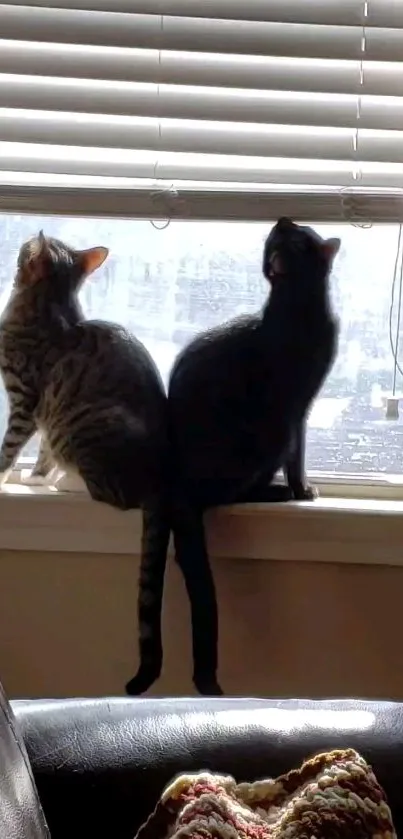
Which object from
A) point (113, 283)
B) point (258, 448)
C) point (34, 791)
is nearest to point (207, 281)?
point (113, 283)

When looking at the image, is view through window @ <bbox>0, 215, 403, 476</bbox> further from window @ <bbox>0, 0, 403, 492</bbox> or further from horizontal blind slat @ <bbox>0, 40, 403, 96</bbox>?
horizontal blind slat @ <bbox>0, 40, 403, 96</bbox>

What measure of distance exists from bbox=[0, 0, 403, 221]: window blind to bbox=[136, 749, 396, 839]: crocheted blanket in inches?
37.9

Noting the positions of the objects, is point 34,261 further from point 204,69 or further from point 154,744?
point 154,744

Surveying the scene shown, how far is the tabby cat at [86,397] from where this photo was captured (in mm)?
1449

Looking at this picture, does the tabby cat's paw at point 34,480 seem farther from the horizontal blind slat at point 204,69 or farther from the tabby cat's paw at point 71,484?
the horizontal blind slat at point 204,69

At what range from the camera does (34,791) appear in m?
0.76

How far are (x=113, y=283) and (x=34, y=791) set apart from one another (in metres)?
0.96

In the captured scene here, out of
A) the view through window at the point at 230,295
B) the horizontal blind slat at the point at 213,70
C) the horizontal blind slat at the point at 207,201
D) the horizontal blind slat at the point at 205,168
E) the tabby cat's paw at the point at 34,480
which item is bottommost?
the tabby cat's paw at the point at 34,480

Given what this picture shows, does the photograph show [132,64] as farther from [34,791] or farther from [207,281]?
[34,791]

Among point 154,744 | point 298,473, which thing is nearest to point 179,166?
point 298,473

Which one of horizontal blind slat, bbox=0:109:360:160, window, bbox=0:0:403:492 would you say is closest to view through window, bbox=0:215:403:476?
window, bbox=0:0:403:492

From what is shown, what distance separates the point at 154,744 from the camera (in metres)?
0.89

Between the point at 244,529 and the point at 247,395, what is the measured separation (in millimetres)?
200

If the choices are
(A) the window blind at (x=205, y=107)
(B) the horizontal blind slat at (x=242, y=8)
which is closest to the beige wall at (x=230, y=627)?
(A) the window blind at (x=205, y=107)
